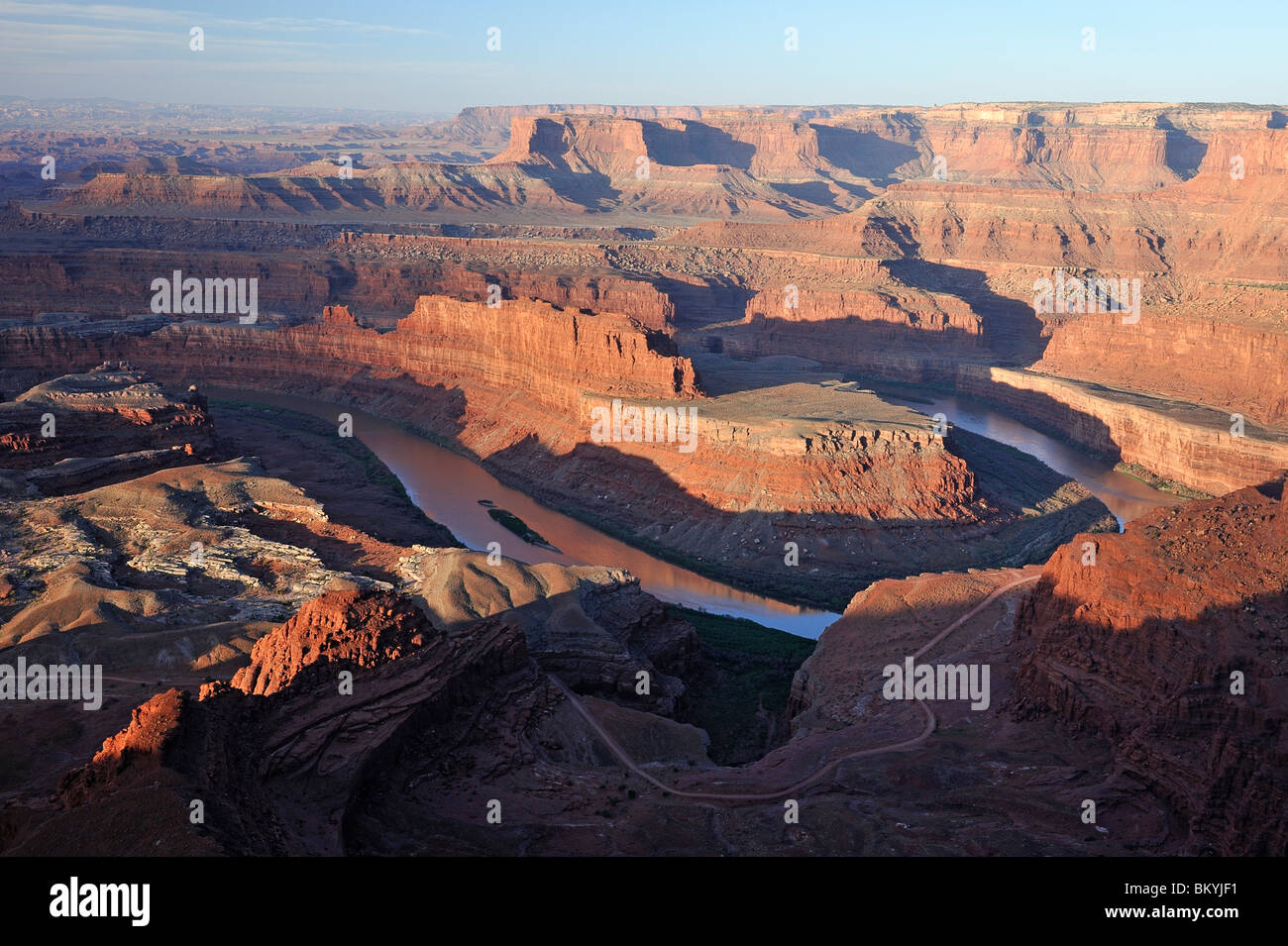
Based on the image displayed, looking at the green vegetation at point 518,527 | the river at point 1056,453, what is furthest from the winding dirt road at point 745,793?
the river at point 1056,453

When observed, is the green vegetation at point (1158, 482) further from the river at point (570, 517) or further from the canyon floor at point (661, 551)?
the river at point (570, 517)

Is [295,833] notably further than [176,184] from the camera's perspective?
No

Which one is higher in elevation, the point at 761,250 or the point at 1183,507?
the point at 761,250

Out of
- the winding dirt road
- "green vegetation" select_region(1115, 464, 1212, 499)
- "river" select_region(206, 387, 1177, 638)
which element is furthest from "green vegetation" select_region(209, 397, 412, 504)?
"green vegetation" select_region(1115, 464, 1212, 499)

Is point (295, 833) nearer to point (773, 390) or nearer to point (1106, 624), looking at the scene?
point (1106, 624)

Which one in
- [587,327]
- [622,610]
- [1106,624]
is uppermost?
[587,327]

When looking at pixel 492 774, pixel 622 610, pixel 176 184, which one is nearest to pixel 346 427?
pixel 622 610
